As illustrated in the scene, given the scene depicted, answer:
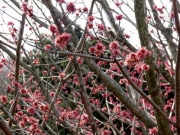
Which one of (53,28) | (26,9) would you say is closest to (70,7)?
(53,28)

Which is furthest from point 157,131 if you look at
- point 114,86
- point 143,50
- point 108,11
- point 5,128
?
point 108,11

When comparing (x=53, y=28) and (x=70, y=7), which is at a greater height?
(x=70, y=7)

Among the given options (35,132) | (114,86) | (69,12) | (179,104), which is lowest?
(35,132)

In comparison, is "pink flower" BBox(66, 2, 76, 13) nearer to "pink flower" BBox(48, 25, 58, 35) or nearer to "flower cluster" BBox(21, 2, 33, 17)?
"pink flower" BBox(48, 25, 58, 35)

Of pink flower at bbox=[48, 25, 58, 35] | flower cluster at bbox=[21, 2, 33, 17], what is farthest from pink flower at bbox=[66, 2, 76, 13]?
flower cluster at bbox=[21, 2, 33, 17]

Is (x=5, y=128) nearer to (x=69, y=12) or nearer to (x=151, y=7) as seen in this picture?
(x=69, y=12)

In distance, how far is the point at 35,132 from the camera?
2959 millimetres

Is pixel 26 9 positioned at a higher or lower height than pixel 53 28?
higher

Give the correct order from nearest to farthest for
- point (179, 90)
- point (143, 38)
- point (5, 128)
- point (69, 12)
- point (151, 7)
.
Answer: point (179, 90) < point (5, 128) < point (69, 12) < point (143, 38) < point (151, 7)

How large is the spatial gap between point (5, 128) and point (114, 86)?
4.23 feet

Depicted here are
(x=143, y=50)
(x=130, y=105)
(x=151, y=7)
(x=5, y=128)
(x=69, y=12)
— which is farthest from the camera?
(x=151, y=7)

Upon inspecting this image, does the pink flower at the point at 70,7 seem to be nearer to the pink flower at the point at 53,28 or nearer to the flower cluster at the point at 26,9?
the pink flower at the point at 53,28

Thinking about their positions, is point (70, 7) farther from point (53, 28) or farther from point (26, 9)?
point (26, 9)

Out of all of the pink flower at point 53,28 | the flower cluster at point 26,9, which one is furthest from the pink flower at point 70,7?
the flower cluster at point 26,9
